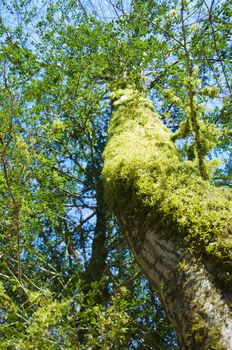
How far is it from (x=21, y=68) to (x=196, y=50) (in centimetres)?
312

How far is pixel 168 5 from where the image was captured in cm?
815

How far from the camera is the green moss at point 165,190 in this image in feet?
8.25

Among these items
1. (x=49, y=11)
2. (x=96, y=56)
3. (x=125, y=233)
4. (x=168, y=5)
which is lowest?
(x=125, y=233)

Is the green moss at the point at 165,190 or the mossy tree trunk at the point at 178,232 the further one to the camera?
the green moss at the point at 165,190

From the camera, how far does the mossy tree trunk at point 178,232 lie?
2.19 meters

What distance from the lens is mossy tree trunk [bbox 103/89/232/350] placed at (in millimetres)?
2186

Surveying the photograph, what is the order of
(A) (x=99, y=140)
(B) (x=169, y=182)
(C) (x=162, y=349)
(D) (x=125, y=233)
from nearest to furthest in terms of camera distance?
1. (B) (x=169, y=182)
2. (D) (x=125, y=233)
3. (C) (x=162, y=349)
4. (A) (x=99, y=140)

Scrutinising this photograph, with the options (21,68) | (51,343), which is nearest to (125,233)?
(51,343)

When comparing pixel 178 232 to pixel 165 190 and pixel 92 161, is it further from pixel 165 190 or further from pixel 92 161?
pixel 92 161

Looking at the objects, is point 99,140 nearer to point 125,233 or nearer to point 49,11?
point 49,11

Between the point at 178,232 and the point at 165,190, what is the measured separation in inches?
18.4

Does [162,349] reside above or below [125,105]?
below

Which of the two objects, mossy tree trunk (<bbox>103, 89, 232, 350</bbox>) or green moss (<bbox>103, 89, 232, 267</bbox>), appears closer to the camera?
mossy tree trunk (<bbox>103, 89, 232, 350</bbox>)

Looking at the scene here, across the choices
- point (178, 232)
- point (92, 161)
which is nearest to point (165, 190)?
point (178, 232)
